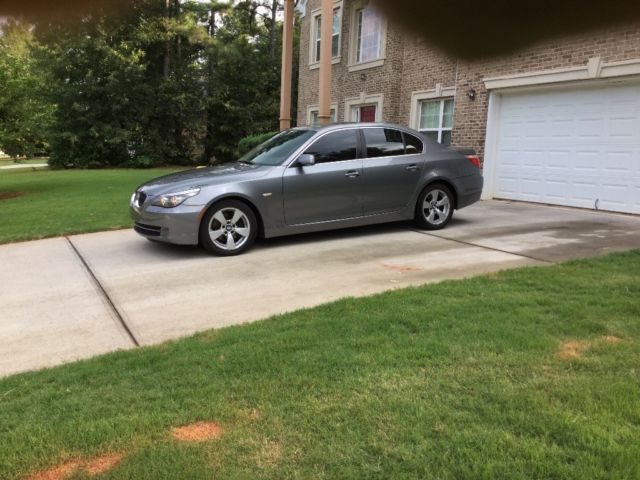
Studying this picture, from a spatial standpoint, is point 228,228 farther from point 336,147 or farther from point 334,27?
point 334,27

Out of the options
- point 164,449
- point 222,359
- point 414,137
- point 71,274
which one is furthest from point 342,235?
point 164,449

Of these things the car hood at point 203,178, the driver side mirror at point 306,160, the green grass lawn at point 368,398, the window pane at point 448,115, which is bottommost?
the green grass lawn at point 368,398

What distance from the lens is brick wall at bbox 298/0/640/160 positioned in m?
0.85

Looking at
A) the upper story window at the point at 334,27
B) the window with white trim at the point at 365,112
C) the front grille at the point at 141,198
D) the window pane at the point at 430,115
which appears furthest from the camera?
the window with white trim at the point at 365,112

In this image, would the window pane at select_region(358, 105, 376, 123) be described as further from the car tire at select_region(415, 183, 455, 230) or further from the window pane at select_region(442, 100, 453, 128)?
the car tire at select_region(415, 183, 455, 230)

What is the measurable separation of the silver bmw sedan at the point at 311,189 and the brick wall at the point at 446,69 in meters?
1.10

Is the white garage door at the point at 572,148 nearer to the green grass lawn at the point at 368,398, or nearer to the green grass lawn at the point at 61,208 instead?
the green grass lawn at the point at 368,398

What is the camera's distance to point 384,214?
7973 millimetres

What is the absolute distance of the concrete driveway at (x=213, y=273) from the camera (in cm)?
466

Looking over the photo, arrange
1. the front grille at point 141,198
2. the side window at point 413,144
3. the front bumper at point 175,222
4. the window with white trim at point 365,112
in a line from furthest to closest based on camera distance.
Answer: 1. the window with white trim at point 365,112
2. the side window at point 413,144
3. the front grille at point 141,198
4. the front bumper at point 175,222

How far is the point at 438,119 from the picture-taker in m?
13.2

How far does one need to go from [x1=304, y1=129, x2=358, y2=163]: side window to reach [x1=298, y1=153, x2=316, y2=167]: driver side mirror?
161 millimetres

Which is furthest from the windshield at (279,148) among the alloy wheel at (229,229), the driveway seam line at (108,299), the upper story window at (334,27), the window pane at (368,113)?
the window pane at (368,113)

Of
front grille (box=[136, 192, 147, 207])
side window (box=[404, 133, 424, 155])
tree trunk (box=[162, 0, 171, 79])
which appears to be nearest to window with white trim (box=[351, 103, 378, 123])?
side window (box=[404, 133, 424, 155])
